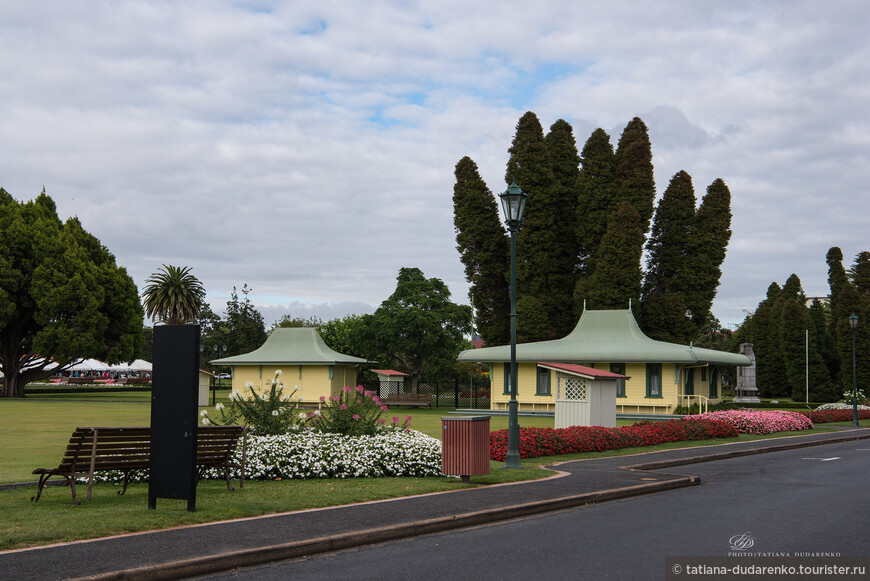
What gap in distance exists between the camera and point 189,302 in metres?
82.9

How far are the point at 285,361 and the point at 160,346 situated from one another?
37243 millimetres

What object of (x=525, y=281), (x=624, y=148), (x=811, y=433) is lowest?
A: (x=811, y=433)

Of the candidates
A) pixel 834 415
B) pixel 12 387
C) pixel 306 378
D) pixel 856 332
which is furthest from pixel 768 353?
pixel 12 387

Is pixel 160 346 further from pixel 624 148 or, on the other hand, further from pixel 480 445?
pixel 624 148

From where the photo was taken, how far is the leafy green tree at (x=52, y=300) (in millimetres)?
53688

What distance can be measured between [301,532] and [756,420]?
24034mm

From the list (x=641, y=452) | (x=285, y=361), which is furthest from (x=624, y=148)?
(x=641, y=452)

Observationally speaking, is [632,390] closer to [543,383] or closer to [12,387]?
[543,383]

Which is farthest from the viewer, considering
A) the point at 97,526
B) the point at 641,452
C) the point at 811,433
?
the point at 811,433

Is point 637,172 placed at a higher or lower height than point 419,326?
higher

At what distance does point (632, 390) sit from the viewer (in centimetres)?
4166

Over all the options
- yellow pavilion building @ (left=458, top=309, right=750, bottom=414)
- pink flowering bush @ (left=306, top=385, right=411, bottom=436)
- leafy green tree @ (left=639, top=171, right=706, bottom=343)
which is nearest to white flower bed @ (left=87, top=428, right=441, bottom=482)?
pink flowering bush @ (left=306, top=385, right=411, bottom=436)

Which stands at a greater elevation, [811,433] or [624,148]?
[624,148]

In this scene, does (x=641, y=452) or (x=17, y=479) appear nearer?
(x=17, y=479)
